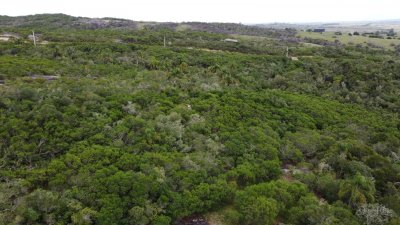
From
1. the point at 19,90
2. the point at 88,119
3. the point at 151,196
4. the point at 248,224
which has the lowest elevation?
the point at 248,224

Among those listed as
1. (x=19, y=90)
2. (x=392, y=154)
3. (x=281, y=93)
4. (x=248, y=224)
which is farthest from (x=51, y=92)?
(x=392, y=154)

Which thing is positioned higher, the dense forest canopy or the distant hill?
the distant hill

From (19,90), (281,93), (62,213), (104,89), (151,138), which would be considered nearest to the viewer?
(62,213)

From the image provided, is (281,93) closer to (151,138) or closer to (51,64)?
(151,138)

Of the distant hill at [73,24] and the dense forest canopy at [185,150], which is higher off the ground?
the distant hill at [73,24]

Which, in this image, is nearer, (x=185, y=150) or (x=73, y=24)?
(x=185, y=150)

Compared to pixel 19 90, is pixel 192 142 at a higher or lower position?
lower

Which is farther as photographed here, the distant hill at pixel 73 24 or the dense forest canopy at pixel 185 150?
the distant hill at pixel 73 24

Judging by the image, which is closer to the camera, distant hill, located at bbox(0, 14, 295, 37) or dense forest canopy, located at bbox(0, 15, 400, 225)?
dense forest canopy, located at bbox(0, 15, 400, 225)
